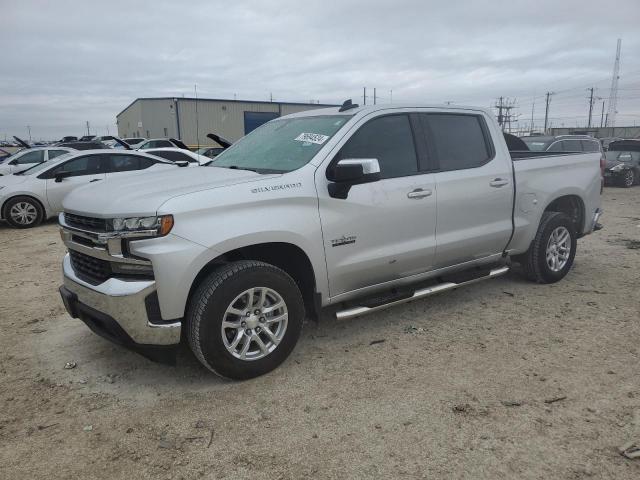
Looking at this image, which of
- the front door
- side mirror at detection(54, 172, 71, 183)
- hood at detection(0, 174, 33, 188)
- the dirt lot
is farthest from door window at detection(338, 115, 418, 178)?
hood at detection(0, 174, 33, 188)

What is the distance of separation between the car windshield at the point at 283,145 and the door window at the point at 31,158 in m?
12.3

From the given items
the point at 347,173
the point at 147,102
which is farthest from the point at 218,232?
the point at 147,102

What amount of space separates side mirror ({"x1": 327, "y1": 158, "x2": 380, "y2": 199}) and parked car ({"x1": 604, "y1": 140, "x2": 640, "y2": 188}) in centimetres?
1601

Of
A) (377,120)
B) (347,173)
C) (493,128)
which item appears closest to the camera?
(347,173)

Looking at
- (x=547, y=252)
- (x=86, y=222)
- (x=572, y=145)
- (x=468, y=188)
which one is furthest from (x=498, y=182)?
(x=572, y=145)

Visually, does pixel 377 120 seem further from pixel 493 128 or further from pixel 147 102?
pixel 147 102

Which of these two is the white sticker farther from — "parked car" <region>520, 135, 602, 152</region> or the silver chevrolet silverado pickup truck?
"parked car" <region>520, 135, 602, 152</region>

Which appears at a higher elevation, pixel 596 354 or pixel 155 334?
pixel 155 334

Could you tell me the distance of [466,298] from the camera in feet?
16.7

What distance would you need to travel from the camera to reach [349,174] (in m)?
3.41

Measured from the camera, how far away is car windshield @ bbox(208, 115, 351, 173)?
377 cm

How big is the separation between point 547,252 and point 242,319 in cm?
365

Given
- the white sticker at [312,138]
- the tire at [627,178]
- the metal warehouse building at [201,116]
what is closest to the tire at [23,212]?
the white sticker at [312,138]

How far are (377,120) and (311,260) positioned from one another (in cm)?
133
